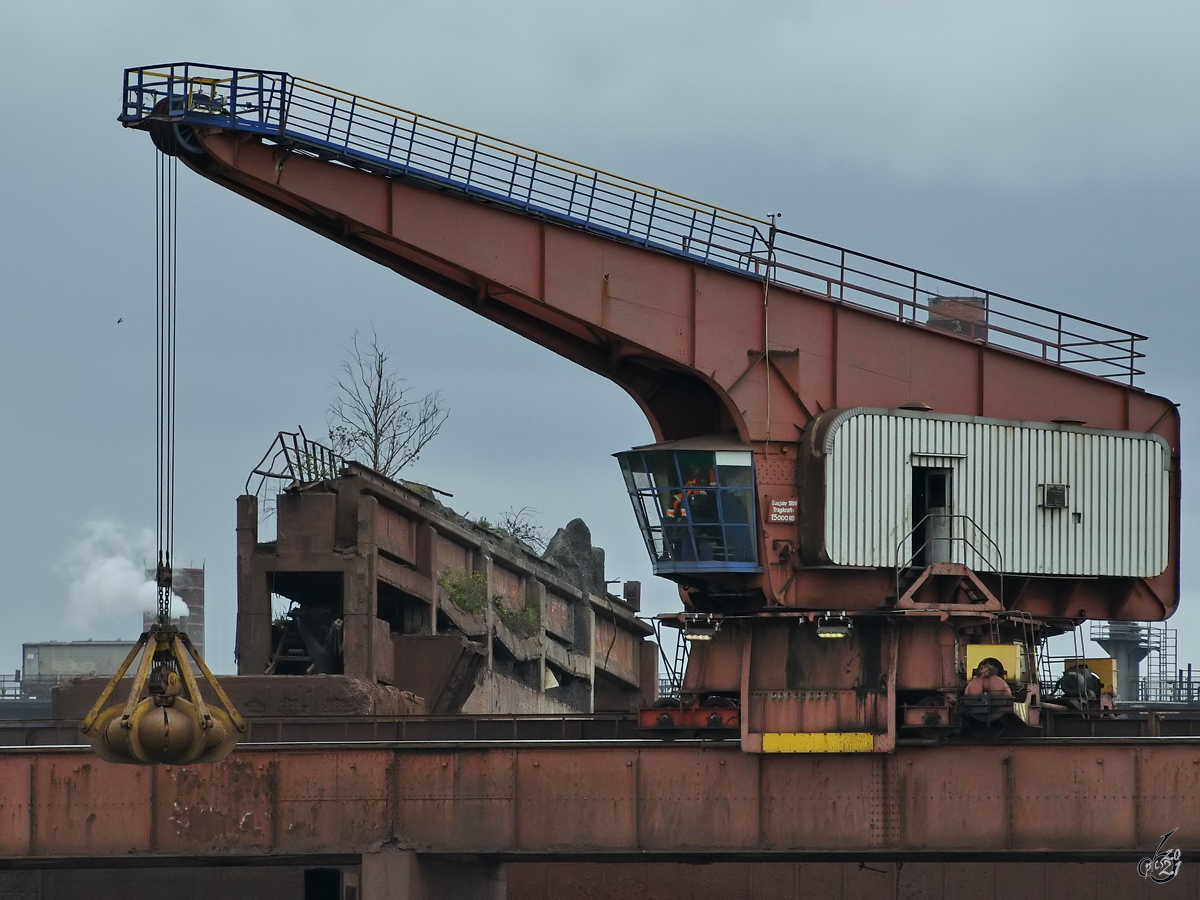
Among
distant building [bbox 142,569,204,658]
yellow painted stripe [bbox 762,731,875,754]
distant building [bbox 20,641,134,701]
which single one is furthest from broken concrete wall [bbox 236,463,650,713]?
distant building [bbox 20,641,134,701]

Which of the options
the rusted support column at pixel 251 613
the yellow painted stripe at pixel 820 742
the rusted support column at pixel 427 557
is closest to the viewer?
the yellow painted stripe at pixel 820 742

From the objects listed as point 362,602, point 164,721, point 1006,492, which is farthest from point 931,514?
point 164,721

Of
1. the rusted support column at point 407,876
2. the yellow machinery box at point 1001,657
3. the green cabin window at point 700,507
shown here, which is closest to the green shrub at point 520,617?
the green cabin window at point 700,507

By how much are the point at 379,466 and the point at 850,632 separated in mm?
28370

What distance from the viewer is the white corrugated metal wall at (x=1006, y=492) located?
97.0 feet

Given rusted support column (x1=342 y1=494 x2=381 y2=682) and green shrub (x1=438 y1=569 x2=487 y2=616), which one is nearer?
rusted support column (x1=342 y1=494 x2=381 y2=682)

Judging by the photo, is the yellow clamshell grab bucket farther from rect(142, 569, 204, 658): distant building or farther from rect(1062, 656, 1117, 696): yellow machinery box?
rect(142, 569, 204, 658): distant building

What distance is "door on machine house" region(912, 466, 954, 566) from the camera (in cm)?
2984

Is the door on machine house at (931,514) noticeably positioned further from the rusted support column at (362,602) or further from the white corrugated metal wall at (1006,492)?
the rusted support column at (362,602)

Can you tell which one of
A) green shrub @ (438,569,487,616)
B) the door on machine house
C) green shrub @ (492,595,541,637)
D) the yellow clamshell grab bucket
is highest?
the door on machine house

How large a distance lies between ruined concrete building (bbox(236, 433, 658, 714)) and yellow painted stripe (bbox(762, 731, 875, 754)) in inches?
377

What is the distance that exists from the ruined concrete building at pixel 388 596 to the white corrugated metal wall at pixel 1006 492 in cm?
962

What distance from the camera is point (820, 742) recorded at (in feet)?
91.8

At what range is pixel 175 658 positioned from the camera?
23.2 meters
